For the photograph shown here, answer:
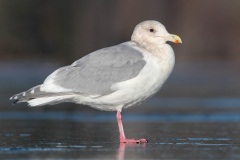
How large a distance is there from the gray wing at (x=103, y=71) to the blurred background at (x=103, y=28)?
14.6m

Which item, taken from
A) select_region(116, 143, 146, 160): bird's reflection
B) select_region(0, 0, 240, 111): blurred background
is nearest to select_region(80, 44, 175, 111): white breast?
select_region(116, 143, 146, 160): bird's reflection

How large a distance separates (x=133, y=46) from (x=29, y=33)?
55.7ft

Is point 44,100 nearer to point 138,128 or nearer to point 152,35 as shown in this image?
point 152,35

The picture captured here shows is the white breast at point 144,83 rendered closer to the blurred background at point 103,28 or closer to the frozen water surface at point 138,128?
the frozen water surface at point 138,128

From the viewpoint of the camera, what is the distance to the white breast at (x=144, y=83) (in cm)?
934

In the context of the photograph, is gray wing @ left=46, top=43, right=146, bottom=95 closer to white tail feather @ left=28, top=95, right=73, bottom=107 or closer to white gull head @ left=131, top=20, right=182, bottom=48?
white tail feather @ left=28, top=95, right=73, bottom=107

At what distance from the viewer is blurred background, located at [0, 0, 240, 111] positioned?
25.4 m

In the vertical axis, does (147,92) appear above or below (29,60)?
below

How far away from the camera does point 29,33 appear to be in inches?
1039

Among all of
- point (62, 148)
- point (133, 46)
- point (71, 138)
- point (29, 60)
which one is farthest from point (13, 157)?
point (29, 60)

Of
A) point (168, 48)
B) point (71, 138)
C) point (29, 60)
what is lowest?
point (71, 138)

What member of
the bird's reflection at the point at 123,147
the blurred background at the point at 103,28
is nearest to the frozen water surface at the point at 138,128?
the bird's reflection at the point at 123,147

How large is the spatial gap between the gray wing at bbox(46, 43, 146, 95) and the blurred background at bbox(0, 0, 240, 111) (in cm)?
1462

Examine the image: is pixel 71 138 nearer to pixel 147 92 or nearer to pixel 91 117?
pixel 147 92
